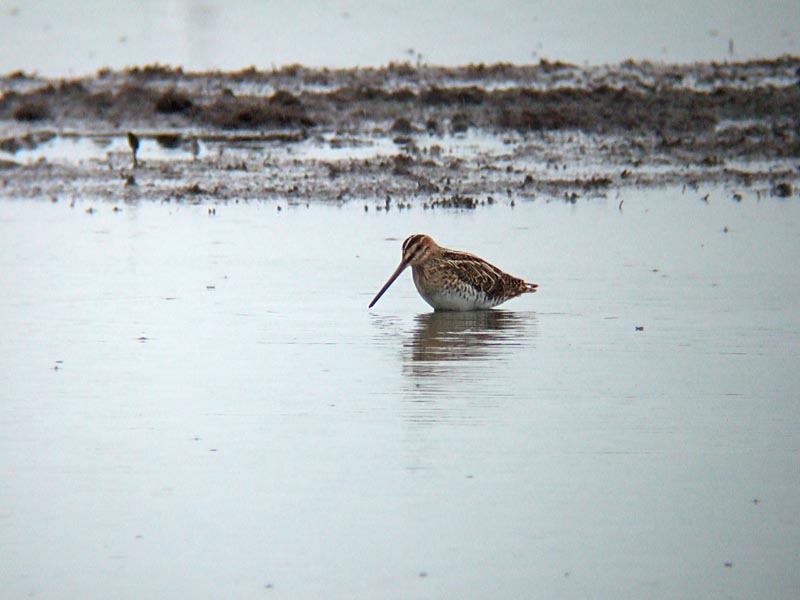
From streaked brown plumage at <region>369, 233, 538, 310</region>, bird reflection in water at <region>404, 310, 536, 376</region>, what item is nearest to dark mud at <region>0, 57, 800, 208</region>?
streaked brown plumage at <region>369, 233, 538, 310</region>

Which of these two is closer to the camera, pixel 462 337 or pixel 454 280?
pixel 462 337

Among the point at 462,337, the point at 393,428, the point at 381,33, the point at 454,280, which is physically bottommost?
the point at 393,428

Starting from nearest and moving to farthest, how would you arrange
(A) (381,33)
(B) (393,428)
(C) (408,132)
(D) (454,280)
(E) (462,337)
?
1. (B) (393,428)
2. (E) (462,337)
3. (D) (454,280)
4. (C) (408,132)
5. (A) (381,33)

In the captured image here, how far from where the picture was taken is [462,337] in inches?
394

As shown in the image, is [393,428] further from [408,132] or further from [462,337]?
[408,132]

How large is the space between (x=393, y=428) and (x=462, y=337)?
9.00 ft

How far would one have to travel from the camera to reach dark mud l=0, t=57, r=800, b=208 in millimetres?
18375

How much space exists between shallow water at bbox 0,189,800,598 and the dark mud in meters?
5.22

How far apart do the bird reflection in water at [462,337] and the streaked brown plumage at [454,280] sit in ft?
0.37

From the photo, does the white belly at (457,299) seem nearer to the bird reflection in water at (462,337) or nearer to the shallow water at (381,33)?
the bird reflection in water at (462,337)

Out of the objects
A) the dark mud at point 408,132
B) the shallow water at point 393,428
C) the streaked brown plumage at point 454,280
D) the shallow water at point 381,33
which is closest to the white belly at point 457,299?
the streaked brown plumage at point 454,280

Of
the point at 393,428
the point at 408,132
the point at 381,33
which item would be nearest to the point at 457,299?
the point at 393,428

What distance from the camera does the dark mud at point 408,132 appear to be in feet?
60.3

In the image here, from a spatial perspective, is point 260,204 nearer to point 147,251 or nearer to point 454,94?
point 147,251
